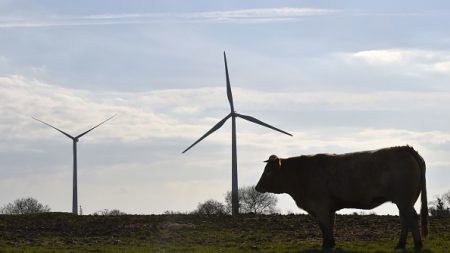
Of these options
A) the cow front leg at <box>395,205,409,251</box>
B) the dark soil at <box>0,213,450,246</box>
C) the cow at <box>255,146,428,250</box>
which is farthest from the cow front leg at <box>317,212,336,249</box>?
the dark soil at <box>0,213,450,246</box>

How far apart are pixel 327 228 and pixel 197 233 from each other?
6655 millimetres

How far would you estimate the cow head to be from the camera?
76.4ft

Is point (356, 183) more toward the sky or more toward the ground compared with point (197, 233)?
more toward the sky

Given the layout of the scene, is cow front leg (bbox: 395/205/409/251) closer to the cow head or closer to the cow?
the cow

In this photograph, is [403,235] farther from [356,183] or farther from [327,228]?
[327,228]

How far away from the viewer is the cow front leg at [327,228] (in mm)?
21453

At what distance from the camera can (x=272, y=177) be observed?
23.5 meters

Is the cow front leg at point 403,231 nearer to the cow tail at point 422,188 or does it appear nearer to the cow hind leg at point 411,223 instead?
the cow hind leg at point 411,223

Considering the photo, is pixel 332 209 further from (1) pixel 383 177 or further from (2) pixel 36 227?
(2) pixel 36 227

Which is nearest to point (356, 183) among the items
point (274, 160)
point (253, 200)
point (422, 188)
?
point (422, 188)

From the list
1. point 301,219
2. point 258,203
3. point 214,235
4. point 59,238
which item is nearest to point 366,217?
point 301,219

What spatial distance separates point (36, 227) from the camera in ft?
97.0

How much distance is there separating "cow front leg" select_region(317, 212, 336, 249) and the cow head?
1864 millimetres

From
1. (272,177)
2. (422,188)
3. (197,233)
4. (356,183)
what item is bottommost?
(197,233)
